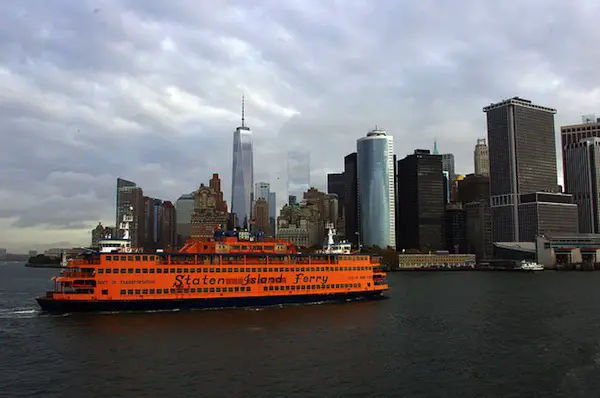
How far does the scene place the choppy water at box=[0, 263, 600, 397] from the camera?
1260 inches

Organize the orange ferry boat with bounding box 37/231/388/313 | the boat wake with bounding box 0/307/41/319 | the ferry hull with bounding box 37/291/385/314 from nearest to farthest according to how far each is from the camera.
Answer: the ferry hull with bounding box 37/291/385/314 < the orange ferry boat with bounding box 37/231/388/313 < the boat wake with bounding box 0/307/41/319

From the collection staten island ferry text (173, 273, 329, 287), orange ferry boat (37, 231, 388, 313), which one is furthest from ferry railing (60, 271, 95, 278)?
staten island ferry text (173, 273, 329, 287)

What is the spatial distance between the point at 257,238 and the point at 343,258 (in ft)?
41.8

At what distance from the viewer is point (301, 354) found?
40250 mm

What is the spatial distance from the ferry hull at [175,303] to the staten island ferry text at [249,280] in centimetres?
196

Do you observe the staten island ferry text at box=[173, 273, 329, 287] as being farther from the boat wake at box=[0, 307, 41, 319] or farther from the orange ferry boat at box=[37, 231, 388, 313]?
the boat wake at box=[0, 307, 41, 319]

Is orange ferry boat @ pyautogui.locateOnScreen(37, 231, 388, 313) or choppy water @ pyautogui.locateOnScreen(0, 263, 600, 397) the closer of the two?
choppy water @ pyautogui.locateOnScreen(0, 263, 600, 397)

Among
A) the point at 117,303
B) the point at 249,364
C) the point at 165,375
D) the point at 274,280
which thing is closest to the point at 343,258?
the point at 274,280

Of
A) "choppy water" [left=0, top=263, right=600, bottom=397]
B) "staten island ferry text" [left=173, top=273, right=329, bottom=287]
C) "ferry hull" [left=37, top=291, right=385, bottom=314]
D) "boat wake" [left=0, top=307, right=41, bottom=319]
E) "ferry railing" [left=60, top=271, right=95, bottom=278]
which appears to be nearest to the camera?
"choppy water" [left=0, top=263, right=600, bottom=397]

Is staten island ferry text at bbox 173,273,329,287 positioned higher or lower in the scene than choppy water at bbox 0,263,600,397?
higher

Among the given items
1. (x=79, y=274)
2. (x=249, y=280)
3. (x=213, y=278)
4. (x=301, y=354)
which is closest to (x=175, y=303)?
(x=213, y=278)

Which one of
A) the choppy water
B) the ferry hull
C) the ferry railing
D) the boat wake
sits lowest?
the choppy water

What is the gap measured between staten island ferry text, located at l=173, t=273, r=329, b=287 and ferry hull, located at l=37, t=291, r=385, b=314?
196cm

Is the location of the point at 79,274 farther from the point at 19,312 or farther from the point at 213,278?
the point at 213,278
